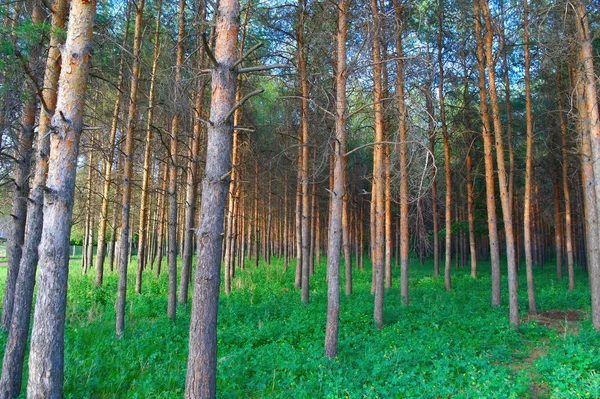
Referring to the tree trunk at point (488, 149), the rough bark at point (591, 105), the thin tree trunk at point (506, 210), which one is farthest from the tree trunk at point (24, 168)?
the rough bark at point (591, 105)

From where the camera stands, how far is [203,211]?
461 centimetres

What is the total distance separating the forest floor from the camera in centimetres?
563

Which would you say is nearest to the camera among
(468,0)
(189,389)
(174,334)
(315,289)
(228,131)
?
(189,389)

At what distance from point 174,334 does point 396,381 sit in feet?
15.4

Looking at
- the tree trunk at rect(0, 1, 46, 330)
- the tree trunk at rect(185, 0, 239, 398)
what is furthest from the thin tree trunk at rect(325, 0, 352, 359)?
the tree trunk at rect(0, 1, 46, 330)

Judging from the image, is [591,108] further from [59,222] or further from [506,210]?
[59,222]

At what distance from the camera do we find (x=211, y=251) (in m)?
4.61

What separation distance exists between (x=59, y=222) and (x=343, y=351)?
526 cm

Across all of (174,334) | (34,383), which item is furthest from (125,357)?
(34,383)

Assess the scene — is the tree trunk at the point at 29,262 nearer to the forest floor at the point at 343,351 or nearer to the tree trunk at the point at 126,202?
the forest floor at the point at 343,351

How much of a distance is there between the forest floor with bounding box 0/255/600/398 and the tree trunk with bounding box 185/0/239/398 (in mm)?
1169

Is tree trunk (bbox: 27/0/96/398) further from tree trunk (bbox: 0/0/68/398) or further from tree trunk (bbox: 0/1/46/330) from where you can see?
tree trunk (bbox: 0/1/46/330)

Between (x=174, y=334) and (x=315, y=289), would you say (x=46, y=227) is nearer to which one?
(x=174, y=334)

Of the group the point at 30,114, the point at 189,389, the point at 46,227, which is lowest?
the point at 189,389
